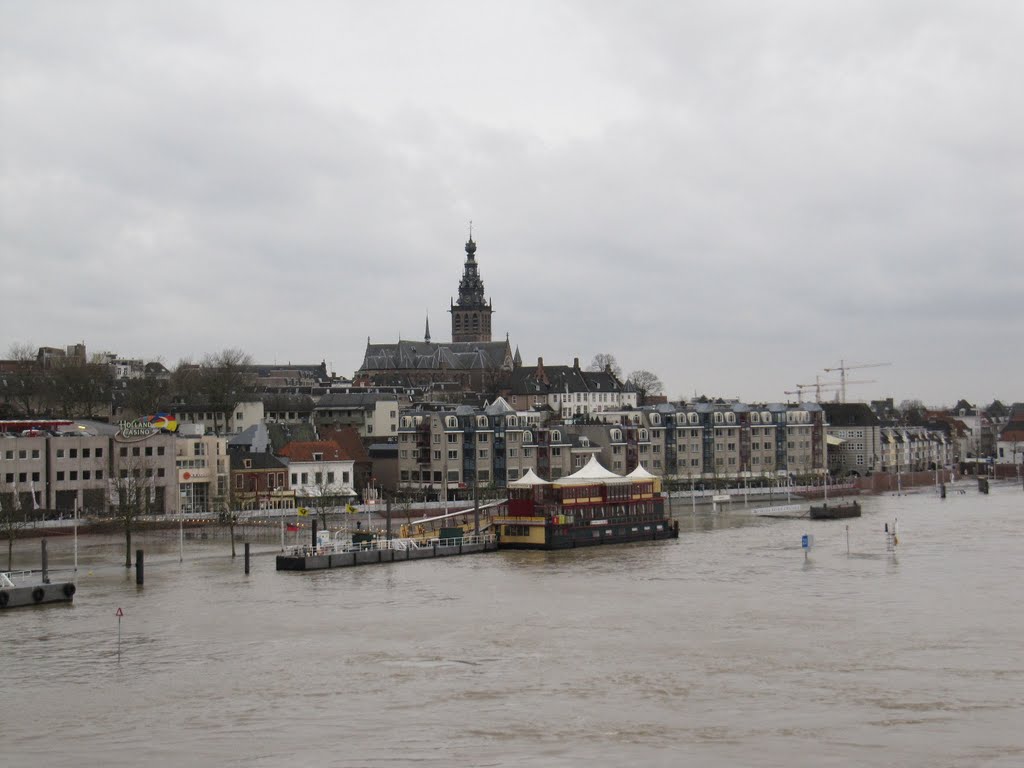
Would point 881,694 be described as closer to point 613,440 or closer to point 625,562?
point 625,562

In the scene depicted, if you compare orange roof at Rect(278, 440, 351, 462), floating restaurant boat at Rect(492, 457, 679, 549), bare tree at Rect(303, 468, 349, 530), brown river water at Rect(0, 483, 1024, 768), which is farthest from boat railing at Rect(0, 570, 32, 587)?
orange roof at Rect(278, 440, 351, 462)

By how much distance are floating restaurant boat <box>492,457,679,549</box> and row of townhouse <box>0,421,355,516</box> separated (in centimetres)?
2531

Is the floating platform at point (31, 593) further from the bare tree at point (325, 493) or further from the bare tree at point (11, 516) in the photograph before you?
the bare tree at point (325, 493)

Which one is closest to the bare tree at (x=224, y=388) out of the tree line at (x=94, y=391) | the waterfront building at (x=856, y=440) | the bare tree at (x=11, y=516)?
the tree line at (x=94, y=391)

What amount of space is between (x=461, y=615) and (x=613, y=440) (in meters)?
92.1

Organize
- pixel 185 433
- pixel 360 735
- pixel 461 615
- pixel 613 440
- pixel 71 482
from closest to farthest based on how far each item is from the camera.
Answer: pixel 360 735 < pixel 461 615 < pixel 71 482 < pixel 185 433 < pixel 613 440

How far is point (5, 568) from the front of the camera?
250ft

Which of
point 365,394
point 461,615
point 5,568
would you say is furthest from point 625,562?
point 365,394

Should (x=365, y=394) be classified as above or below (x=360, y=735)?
above

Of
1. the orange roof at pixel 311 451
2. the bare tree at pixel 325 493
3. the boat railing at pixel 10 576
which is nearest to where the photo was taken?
the boat railing at pixel 10 576

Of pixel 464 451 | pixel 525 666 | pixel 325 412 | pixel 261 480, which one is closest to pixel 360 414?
pixel 325 412

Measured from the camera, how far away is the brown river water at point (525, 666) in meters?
36.2

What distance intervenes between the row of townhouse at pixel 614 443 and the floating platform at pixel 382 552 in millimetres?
33545

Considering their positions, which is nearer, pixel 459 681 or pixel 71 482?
pixel 459 681
